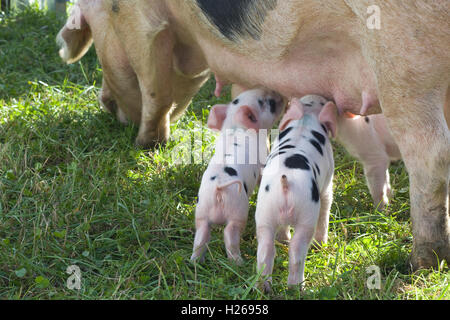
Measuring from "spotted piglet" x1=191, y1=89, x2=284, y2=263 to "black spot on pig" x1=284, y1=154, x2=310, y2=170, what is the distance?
0.28 meters

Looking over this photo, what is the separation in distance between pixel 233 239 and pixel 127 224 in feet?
2.37

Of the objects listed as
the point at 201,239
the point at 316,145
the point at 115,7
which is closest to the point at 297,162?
the point at 316,145

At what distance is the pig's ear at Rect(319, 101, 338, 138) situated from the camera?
3406 millimetres

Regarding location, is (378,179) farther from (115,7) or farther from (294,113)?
(115,7)

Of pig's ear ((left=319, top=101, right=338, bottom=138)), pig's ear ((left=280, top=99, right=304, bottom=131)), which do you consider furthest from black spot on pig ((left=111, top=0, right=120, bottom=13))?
pig's ear ((left=319, top=101, right=338, bottom=138))

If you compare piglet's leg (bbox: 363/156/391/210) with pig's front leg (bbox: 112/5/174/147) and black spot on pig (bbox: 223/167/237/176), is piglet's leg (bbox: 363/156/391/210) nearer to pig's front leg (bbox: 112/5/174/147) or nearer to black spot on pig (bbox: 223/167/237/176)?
black spot on pig (bbox: 223/167/237/176)

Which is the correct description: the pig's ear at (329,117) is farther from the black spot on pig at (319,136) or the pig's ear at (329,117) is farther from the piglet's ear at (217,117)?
the piglet's ear at (217,117)

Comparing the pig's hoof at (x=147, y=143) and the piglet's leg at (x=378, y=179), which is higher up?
the pig's hoof at (x=147, y=143)

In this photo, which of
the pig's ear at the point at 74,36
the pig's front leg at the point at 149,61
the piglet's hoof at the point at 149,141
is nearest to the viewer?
the pig's front leg at the point at 149,61

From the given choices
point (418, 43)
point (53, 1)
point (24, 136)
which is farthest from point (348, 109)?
point (53, 1)

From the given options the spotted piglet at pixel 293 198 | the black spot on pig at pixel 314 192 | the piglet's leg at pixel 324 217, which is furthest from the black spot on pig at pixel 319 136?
the black spot on pig at pixel 314 192

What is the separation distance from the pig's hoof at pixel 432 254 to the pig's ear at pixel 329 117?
731mm

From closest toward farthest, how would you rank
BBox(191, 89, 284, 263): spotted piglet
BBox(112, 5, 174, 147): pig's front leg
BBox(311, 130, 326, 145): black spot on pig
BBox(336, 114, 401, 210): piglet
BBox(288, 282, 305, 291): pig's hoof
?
BBox(288, 282, 305, 291): pig's hoof
BBox(191, 89, 284, 263): spotted piglet
BBox(311, 130, 326, 145): black spot on pig
BBox(336, 114, 401, 210): piglet
BBox(112, 5, 174, 147): pig's front leg

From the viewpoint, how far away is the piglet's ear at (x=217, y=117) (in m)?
3.64
